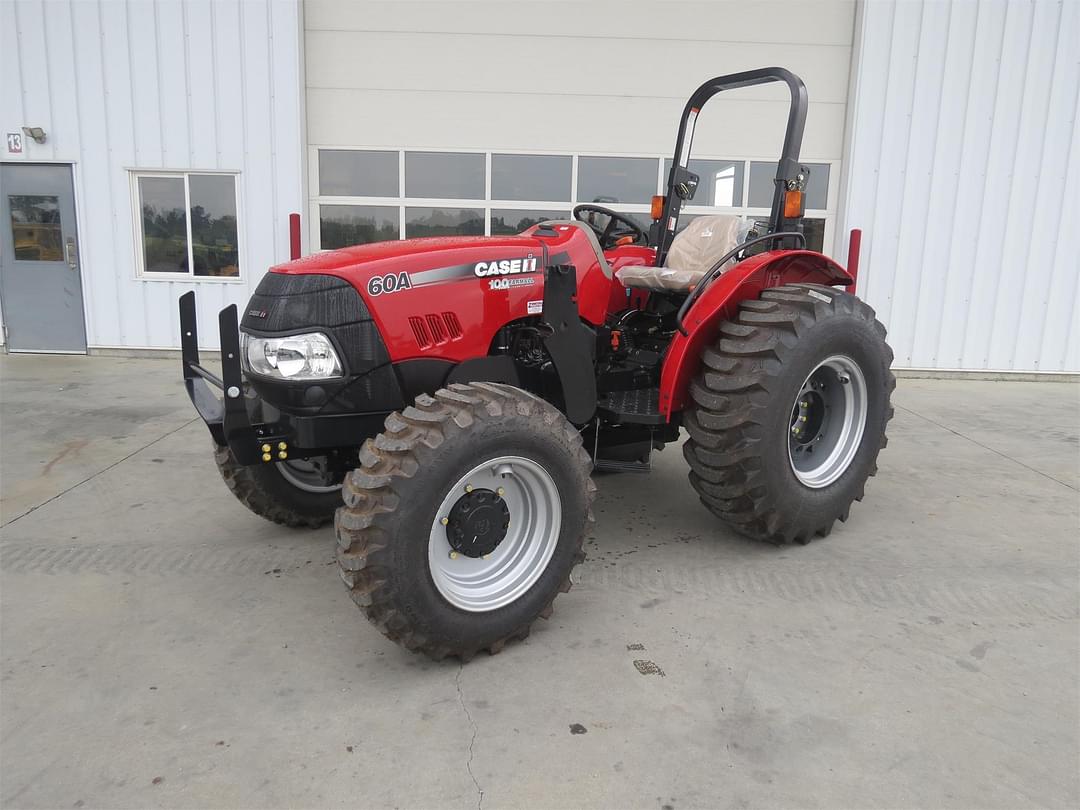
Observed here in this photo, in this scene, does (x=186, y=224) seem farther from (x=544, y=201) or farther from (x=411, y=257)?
(x=411, y=257)

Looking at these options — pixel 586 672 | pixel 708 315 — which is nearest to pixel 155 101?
pixel 708 315

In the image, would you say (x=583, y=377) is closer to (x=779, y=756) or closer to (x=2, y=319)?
(x=779, y=756)

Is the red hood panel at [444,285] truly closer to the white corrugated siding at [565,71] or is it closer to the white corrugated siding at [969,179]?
the white corrugated siding at [565,71]

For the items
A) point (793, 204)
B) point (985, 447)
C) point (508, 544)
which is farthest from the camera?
point (985, 447)

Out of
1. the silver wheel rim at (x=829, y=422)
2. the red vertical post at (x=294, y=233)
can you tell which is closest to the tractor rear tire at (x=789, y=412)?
the silver wheel rim at (x=829, y=422)

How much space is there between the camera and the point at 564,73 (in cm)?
842

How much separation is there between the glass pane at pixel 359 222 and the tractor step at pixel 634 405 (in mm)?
5730

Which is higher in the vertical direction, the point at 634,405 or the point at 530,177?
the point at 530,177

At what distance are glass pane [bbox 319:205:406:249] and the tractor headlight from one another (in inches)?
244

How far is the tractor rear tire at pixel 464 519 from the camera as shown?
94.5 inches

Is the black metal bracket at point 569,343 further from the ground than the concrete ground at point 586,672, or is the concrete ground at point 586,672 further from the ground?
the black metal bracket at point 569,343

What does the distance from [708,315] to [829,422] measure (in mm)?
1025

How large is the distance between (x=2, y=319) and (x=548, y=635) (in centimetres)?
890

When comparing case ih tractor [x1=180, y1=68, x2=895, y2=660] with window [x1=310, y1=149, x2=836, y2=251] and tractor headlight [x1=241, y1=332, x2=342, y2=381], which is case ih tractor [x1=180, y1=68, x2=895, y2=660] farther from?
window [x1=310, y1=149, x2=836, y2=251]
